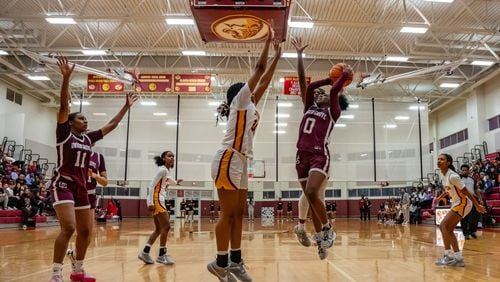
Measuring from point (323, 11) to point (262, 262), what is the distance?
1279cm

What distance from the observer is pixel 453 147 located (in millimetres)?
28969

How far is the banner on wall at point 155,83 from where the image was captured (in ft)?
62.2

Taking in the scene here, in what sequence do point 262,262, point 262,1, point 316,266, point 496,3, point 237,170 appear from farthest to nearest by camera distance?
point 496,3
point 262,1
point 262,262
point 316,266
point 237,170

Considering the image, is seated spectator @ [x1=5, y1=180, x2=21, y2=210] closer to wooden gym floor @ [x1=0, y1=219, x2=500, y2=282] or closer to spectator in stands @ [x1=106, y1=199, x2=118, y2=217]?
wooden gym floor @ [x1=0, y1=219, x2=500, y2=282]

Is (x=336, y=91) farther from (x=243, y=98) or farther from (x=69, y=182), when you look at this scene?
(x=69, y=182)

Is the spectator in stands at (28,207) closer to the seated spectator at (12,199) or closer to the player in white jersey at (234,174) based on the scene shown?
the seated spectator at (12,199)

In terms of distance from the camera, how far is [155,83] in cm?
1916

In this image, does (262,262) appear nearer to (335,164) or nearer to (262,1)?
(262,1)

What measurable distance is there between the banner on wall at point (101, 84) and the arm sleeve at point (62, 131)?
15.4m

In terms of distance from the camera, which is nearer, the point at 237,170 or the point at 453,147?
the point at 237,170

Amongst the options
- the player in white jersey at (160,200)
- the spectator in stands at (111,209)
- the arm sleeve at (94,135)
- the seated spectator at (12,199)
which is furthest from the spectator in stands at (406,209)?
the arm sleeve at (94,135)

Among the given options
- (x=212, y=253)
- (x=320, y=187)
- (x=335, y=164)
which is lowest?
(x=212, y=253)

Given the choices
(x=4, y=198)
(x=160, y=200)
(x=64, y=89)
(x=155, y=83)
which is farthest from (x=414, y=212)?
(x=64, y=89)

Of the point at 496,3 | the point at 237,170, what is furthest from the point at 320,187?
the point at 496,3
